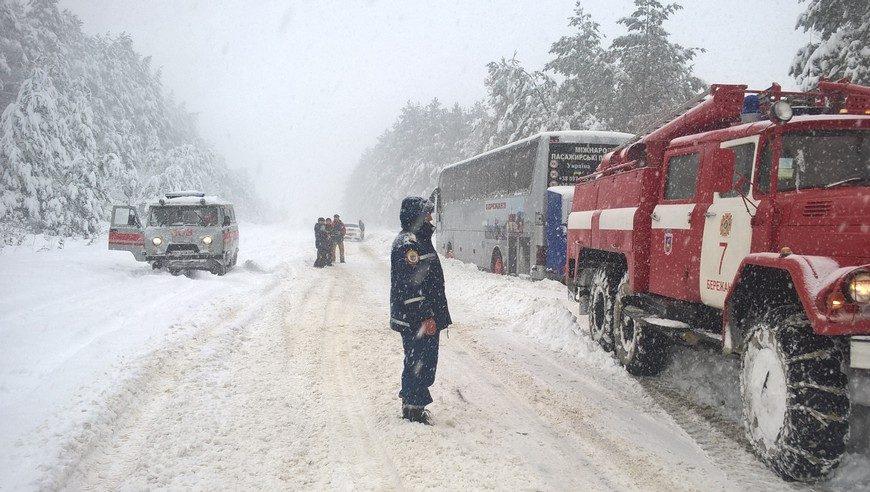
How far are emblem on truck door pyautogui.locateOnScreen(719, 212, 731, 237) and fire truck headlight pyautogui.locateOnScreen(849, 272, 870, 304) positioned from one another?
1.85 meters

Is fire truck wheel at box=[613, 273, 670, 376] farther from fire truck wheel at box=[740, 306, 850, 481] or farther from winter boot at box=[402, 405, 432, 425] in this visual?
winter boot at box=[402, 405, 432, 425]

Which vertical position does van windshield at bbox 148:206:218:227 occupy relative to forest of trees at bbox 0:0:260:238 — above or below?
below

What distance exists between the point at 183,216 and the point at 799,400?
16.7m

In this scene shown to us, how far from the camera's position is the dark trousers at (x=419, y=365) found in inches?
194

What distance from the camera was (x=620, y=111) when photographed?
32281 mm

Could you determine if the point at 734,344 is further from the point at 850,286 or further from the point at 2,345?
the point at 2,345

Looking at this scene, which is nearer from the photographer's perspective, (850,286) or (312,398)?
(850,286)

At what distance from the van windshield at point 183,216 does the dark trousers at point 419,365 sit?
13749 mm

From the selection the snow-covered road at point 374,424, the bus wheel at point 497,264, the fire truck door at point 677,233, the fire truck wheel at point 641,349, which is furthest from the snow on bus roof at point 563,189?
the fire truck door at point 677,233

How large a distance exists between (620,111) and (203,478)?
32.5 m

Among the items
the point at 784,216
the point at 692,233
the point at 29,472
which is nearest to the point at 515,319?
the point at 692,233

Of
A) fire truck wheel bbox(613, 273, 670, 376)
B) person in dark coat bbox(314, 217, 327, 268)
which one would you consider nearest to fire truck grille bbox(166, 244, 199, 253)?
person in dark coat bbox(314, 217, 327, 268)

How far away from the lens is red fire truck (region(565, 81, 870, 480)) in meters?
3.78

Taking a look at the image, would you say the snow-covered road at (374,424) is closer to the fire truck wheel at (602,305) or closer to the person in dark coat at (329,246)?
the fire truck wheel at (602,305)
